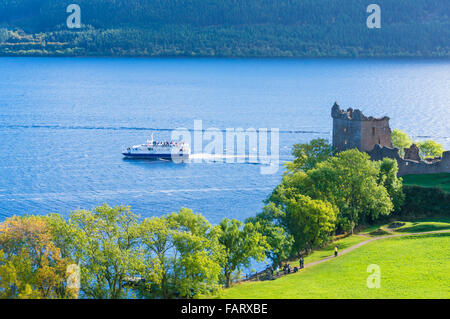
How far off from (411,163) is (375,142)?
831 cm

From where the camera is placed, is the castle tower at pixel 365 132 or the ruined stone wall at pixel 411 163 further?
the castle tower at pixel 365 132

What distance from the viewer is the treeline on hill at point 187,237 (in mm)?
56219

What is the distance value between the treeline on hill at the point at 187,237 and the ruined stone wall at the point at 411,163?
5232 mm

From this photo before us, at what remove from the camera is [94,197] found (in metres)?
107

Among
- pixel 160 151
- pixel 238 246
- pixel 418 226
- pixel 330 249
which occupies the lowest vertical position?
pixel 330 249

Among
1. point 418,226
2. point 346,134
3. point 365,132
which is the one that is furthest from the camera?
point 346,134

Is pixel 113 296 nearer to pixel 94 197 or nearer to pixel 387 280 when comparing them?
pixel 387 280

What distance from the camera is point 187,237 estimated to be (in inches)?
2443

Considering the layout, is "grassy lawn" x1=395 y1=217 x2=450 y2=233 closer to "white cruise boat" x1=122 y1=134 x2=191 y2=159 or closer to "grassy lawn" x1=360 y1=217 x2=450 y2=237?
"grassy lawn" x1=360 y1=217 x2=450 y2=237

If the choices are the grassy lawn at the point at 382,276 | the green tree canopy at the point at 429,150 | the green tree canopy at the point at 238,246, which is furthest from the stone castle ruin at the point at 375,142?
the green tree canopy at the point at 238,246

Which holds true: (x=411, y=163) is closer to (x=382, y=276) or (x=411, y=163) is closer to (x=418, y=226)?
(x=418, y=226)

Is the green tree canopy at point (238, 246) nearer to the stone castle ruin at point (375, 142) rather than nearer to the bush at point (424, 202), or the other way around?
the bush at point (424, 202)

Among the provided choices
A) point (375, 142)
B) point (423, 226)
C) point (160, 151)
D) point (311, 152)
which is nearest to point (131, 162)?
point (160, 151)

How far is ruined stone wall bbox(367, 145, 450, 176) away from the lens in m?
88.3
